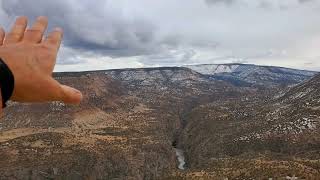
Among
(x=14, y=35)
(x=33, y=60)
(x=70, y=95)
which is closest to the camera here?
(x=33, y=60)

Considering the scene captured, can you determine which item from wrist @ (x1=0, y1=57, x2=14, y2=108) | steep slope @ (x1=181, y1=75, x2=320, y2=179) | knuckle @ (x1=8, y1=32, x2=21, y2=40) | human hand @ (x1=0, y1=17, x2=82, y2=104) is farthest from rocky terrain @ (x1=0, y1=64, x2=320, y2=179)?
wrist @ (x1=0, y1=57, x2=14, y2=108)

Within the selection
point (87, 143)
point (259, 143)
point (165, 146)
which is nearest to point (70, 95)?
point (259, 143)

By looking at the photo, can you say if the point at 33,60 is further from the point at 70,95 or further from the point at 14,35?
the point at 70,95

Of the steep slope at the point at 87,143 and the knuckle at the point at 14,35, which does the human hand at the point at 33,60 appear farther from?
the steep slope at the point at 87,143

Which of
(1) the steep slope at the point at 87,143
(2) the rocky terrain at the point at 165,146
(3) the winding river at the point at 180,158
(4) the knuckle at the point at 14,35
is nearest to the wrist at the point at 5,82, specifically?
(4) the knuckle at the point at 14,35

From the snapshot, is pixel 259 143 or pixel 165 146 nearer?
pixel 259 143

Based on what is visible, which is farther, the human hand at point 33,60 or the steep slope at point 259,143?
the steep slope at point 259,143

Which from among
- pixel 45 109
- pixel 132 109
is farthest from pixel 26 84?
pixel 132 109

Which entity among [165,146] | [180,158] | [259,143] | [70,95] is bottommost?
[180,158]

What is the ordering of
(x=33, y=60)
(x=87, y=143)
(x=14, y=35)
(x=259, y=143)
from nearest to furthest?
(x=33, y=60)
(x=14, y=35)
(x=259, y=143)
(x=87, y=143)

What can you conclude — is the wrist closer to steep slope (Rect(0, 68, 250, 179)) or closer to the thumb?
the thumb
